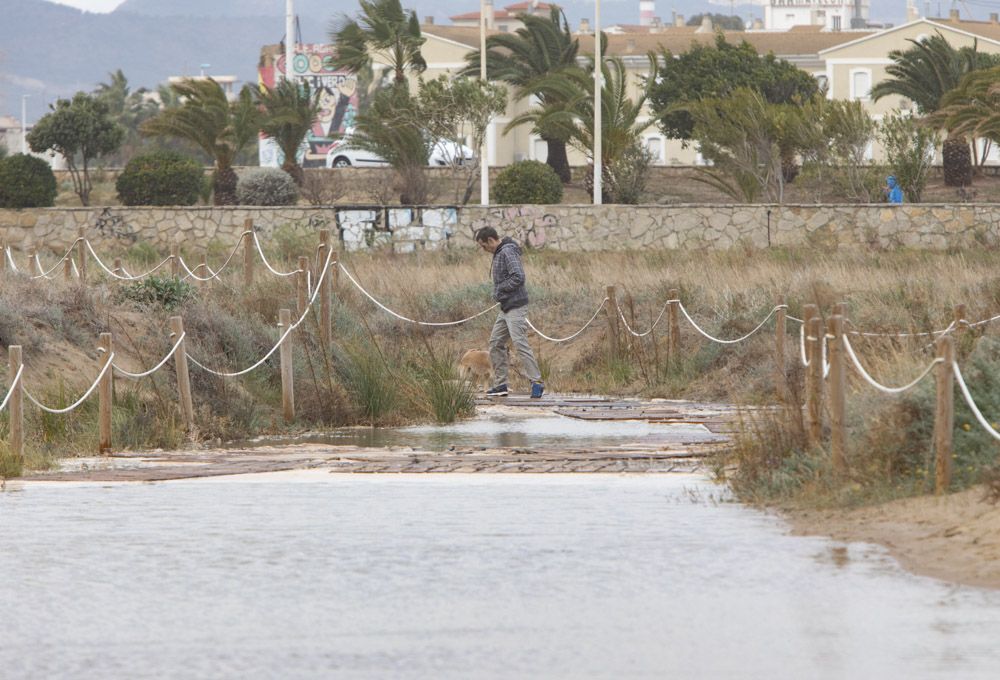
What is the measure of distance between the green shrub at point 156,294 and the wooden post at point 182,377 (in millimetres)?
3039

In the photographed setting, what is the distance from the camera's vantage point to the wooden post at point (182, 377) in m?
14.8

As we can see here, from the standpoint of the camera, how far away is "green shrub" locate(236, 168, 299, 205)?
136 ft

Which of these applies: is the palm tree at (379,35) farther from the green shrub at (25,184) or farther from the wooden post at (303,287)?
the wooden post at (303,287)

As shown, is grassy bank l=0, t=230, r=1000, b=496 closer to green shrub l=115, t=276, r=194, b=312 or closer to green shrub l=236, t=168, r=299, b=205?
green shrub l=115, t=276, r=194, b=312

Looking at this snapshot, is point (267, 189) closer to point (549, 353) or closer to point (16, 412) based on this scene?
point (549, 353)

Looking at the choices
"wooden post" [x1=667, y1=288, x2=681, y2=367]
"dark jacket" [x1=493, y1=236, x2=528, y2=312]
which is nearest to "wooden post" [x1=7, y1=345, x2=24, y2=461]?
"dark jacket" [x1=493, y1=236, x2=528, y2=312]

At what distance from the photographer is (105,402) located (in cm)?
1391

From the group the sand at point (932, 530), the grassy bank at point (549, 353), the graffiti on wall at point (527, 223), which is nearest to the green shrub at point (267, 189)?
the graffiti on wall at point (527, 223)

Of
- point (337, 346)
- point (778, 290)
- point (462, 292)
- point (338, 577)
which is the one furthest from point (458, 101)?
point (338, 577)

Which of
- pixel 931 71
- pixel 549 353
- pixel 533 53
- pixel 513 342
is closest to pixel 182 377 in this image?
pixel 513 342

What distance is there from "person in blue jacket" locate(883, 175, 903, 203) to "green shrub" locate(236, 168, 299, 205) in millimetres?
13575

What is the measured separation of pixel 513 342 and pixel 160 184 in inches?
984

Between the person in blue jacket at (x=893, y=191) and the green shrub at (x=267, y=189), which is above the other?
the green shrub at (x=267, y=189)

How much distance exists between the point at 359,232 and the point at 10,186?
9.38 metres
